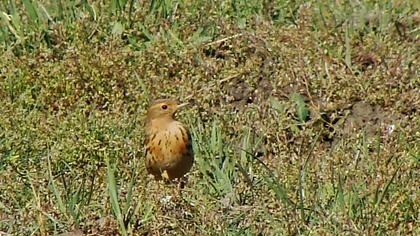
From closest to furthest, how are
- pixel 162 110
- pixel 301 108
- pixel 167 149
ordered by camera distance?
1. pixel 167 149
2. pixel 162 110
3. pixel 301 108

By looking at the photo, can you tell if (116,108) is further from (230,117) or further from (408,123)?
(408,123)

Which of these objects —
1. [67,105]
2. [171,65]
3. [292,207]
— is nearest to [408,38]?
[171,65]

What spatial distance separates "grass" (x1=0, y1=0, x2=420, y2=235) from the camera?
6.17 meters

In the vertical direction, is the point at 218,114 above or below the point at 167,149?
below

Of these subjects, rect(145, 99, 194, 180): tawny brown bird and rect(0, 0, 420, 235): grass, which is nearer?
rect(0, 0, 420, 235): grass

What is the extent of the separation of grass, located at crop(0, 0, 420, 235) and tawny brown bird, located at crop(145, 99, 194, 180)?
0.35 ft

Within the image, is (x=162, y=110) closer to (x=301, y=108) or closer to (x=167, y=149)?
(x=167, y=149)

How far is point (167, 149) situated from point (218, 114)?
1.04 metres

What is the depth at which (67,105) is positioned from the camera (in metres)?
8.38

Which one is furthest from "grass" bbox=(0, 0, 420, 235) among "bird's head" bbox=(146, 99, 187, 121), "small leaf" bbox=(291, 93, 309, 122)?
"bird's head" bbox=(146, 99, 187, 121)

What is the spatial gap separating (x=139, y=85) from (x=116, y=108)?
347 mm

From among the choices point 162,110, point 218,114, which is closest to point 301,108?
point 218,114

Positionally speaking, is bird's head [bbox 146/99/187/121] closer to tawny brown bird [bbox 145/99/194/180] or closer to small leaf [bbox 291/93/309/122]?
tawny brown bird [bbox 145/99/194/180]

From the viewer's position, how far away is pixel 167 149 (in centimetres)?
698
